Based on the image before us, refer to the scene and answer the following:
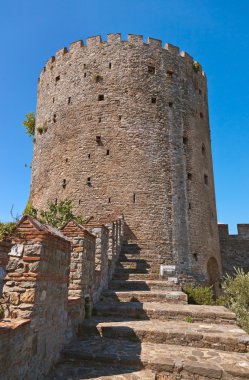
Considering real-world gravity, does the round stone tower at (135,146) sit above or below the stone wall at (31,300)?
above

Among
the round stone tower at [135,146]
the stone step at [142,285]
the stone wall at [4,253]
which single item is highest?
the round stone tower at [135,146]

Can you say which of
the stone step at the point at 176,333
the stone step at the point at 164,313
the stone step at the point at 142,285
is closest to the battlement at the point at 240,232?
the stone step at the point at 142,285

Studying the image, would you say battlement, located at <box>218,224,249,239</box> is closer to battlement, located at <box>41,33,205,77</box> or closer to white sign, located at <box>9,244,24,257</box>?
battlement, located at <box>41,33,205,77</box>

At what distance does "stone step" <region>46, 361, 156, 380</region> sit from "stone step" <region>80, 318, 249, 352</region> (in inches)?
45.1

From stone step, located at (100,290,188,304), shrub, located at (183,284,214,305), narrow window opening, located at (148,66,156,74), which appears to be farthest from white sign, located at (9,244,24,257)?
narrow window opening, located at (148,66,156,74)

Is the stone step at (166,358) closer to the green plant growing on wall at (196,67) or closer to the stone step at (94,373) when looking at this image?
the stone step at (94,373)

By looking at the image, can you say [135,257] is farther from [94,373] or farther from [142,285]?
[94,373]

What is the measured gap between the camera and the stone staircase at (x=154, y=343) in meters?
4.70

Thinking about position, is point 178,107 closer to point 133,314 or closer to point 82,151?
point 82,151

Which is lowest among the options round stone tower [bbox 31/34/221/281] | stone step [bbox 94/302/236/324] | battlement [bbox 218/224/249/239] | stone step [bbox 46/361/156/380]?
stone step [bbox 46/361/156/380]

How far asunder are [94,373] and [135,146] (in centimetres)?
1238

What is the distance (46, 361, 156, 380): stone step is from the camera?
4502mm

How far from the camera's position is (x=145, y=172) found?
15.8 m

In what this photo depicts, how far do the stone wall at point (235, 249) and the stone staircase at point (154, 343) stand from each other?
13.2m
